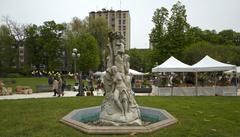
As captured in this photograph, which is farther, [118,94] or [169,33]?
[169,33]

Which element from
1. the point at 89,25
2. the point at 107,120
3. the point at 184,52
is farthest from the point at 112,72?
the point at 89,25

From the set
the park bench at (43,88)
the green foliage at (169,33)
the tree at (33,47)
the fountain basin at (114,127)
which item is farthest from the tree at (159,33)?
the fountain basin at (114,127)

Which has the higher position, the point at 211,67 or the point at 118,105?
the point at 211,67

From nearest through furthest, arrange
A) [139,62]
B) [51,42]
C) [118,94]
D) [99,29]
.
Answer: [118,94]
[99,29]
[51,42]
[139,62]

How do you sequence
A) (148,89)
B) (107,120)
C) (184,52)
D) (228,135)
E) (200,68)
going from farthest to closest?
(184,52), (148,89), (200,68), (107,120), (228,135)

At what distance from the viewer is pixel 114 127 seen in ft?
28.9

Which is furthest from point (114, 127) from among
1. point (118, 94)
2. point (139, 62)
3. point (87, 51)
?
point (139, 62)

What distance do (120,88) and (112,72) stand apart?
26.1 inches

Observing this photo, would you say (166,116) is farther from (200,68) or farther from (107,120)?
(200,68)

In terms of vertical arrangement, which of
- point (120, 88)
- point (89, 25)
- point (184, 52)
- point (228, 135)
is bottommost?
point (228, 135)

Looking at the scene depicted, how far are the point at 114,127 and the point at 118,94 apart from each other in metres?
1.49

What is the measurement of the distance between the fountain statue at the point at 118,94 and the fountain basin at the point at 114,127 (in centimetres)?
64

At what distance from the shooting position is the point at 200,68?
76.9ft

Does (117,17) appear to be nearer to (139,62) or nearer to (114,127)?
(139,62)
